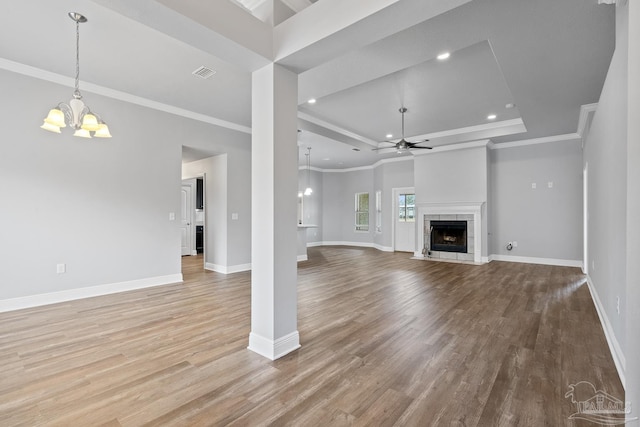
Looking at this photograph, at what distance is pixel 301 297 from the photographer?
413 centimetres

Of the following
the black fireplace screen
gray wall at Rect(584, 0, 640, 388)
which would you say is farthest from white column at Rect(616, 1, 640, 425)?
the black fireplace screen

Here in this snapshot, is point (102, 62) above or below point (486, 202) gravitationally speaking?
above

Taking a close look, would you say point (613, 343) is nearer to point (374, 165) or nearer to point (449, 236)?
point (449, 236)

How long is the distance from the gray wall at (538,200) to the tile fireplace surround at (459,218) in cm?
56

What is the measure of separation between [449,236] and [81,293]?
755cm

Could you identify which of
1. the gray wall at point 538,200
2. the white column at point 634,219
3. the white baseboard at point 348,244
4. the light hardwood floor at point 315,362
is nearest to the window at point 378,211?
the white baseboard at point 348,244

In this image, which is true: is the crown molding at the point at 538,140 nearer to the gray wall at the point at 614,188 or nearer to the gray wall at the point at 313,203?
the gray wall at the point at 614,188

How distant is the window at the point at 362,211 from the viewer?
1070cm

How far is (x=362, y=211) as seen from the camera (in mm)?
10797

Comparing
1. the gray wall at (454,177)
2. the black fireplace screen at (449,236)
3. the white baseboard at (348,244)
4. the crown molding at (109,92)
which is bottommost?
the white baseboard at (348,244)

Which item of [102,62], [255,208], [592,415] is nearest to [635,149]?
[592,415]

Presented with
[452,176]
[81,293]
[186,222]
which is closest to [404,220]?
[452,176]

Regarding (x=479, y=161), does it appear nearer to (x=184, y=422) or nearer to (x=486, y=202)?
(x=486, y=202)

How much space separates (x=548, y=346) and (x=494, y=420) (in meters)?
1.39
